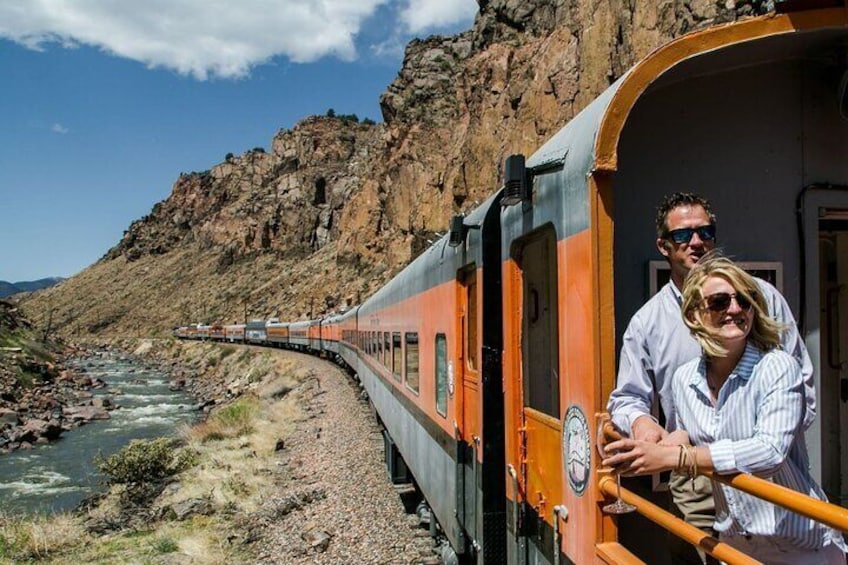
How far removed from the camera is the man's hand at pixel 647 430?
224 cm

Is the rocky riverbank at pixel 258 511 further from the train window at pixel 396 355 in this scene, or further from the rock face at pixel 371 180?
the rock face at pixel 371 180

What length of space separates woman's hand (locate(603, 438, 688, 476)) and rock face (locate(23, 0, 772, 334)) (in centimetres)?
262

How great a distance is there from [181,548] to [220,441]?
27.3 ft

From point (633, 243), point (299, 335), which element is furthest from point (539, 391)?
point (299, 335)

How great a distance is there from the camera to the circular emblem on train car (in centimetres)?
286

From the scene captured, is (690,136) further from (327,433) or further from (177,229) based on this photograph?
(177,229)

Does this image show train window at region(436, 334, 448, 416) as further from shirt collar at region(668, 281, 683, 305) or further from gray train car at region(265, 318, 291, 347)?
gray train car at region(265, 318, 291, 347)

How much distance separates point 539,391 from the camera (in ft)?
13.1

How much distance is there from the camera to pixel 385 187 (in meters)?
61.5

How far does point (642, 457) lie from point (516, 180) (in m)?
2.02

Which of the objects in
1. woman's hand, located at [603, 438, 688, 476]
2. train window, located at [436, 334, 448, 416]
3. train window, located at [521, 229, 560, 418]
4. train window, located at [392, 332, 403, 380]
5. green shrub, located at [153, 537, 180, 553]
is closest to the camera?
woman's hand, located at [603, 438, 688, 476]

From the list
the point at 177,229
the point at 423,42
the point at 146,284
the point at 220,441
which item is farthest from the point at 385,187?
the point at 177,229

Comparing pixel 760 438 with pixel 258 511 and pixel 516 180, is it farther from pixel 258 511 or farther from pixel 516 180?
pixel 258 511

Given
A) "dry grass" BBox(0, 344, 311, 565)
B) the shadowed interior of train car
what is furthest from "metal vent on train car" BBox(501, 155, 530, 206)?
"dry grass" BBox(0, 344, 311, 565)
